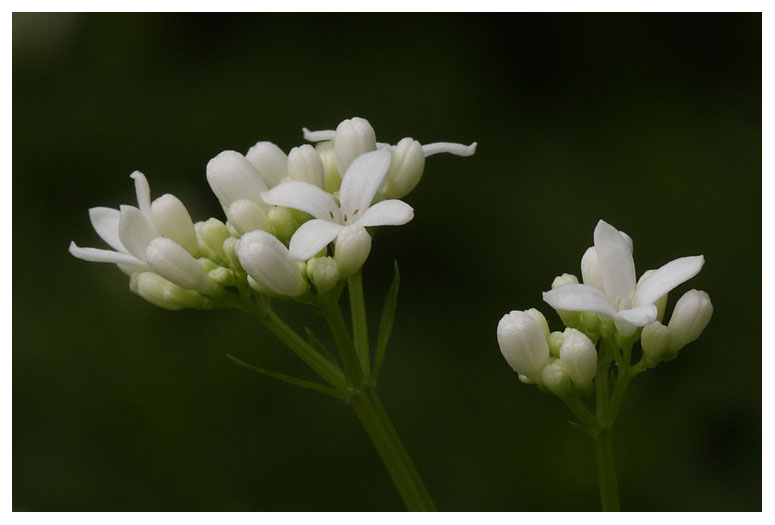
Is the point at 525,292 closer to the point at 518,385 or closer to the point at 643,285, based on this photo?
the point at 518,385

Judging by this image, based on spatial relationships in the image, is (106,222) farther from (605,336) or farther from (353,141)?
(605,336)

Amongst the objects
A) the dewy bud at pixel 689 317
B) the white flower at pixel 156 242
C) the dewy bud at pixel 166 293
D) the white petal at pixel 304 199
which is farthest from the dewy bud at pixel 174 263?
the dewy bud at pixel 689 317

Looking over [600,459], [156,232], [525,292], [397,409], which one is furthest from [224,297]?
[525,292]

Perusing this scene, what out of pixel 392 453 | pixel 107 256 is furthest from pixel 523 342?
pixel 107 256

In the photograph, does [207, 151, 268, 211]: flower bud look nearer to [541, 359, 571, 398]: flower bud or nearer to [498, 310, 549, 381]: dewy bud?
[498, 310, 549, 381]: dewy bud

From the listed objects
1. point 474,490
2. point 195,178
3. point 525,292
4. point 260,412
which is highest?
point 195,178

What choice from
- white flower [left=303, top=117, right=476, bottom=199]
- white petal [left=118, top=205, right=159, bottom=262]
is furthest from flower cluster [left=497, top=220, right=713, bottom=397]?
white petal [left=118, top=205, right=159, bottom=262]

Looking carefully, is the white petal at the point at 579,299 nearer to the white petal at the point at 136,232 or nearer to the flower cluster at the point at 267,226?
the flower cluster at the point at 267,226
